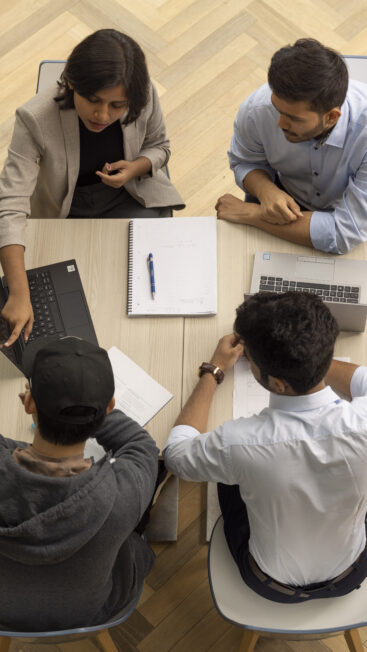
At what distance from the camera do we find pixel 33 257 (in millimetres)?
1895

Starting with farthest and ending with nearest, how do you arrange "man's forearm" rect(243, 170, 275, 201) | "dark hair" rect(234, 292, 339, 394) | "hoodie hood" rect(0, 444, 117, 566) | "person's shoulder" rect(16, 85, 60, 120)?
"man's forearm" rect(243, 170, 275, 201) < "person's shoulder" rect(16, 85, 60, 120) < "dark hair" rect(234, 292, 339, 394) < "hoodie hood" rect(0, 444, 117, 566)

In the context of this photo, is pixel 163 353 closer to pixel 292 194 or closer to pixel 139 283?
pixel 139 283

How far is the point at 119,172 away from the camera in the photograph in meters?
2.08

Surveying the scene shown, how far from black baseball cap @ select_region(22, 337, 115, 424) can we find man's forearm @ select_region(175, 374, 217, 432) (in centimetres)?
37

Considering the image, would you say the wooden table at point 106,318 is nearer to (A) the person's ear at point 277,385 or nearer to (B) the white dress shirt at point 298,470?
(B) the white dress shirt at point 298,470

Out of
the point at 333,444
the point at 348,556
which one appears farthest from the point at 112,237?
the point at 348,556

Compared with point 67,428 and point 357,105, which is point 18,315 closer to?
point 67,428

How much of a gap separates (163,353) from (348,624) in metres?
0.83

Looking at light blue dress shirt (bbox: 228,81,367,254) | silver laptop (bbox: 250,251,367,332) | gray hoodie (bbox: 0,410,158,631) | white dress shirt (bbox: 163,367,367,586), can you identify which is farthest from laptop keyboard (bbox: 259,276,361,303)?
gray hoodie (bbox: 0,410,158,631)

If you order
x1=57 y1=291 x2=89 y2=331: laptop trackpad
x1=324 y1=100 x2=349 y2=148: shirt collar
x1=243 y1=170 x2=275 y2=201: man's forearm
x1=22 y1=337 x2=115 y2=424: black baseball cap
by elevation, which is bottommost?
x1=57 y1=291 x2=89 y2=331: laptop trackpad

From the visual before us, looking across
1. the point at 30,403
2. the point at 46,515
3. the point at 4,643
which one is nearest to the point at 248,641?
the point at 4,643

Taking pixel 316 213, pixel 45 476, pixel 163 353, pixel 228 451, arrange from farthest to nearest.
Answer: pixel 316 213 → pixel 163 353 → pixel 228 451 → pixel 45 476

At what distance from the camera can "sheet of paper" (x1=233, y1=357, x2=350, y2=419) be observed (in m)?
1.68

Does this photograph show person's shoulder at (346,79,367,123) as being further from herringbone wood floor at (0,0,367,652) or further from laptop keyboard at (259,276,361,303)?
herringbone wood floor at (0,0,367,652)
